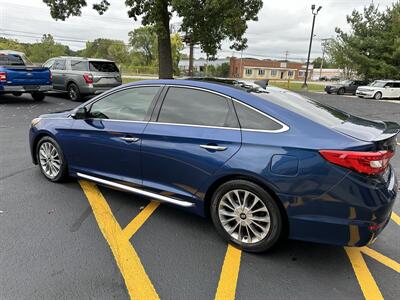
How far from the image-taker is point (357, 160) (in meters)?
2.48

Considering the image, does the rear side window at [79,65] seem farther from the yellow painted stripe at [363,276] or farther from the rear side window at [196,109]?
the yellow painted stripe at [363,276]

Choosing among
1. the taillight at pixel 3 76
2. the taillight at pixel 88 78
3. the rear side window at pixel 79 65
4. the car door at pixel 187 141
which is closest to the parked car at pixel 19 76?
the taillight at pixel 3 76

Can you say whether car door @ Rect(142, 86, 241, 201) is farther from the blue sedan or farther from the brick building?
the brick building

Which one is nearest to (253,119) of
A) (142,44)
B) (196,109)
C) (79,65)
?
(196,109)

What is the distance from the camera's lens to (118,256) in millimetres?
2936

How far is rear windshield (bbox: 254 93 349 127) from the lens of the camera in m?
2.94

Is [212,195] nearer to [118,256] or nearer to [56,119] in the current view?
[118,256]

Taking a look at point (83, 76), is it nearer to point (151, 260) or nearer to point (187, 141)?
point (187, 141)

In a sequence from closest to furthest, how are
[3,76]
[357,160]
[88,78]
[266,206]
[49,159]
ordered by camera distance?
[357,160], [266,206], [49,159], [3,76], [88,78]

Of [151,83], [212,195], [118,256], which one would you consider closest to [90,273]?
[118,256]

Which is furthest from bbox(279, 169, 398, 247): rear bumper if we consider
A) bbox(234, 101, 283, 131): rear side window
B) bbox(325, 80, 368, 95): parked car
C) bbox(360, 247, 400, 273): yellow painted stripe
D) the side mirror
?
bbox(325, 80, 368, 95): parked car

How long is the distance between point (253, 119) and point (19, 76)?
10755 mm

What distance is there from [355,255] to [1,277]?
311 centimetres

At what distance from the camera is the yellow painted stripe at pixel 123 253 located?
2524mm
